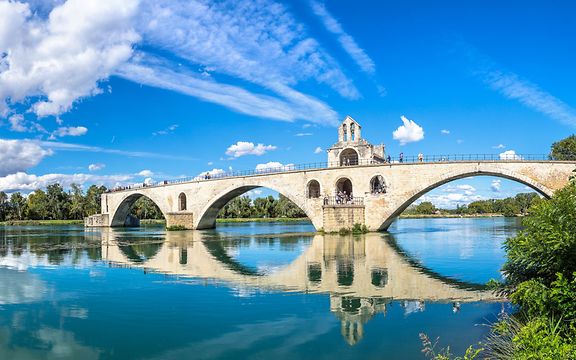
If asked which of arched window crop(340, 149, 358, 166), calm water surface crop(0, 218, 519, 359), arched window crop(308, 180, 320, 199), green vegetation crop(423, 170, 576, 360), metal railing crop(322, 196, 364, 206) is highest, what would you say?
arched window crop(340, 149, 358, 166)

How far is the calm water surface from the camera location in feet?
32.3

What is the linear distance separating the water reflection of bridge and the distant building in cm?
1820

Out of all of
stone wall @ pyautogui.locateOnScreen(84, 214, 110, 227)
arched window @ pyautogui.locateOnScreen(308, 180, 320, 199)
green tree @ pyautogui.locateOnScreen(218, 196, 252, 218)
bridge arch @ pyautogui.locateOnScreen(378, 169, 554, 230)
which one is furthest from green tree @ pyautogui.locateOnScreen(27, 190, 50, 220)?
bridge arch @ pyautogui.locateOnScreen(378, 169, 554, 230)

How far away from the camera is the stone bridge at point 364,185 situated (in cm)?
3487

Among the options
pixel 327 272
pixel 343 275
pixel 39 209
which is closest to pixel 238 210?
pixel 39 209

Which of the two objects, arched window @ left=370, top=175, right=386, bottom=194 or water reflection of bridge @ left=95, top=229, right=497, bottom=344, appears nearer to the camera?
water reflection of bridge @ left=95, top=229, right=497, bottom=344

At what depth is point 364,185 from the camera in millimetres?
42469

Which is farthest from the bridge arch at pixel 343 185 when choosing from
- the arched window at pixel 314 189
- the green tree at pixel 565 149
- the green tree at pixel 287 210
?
the green tree at pixel 287 210

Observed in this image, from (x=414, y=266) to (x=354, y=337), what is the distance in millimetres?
11696

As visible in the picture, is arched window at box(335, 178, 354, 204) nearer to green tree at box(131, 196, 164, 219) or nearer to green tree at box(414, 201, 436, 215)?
green tree at box(131, 196, 164, 219)

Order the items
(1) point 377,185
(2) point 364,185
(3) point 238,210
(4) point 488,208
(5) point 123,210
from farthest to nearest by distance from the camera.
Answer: (4) point 488,208 < (3) point 238,210 < (5) point 123,210 < (1) point 377,185 < (2) point 364,185

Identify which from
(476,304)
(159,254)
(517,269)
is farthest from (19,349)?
(159,254)

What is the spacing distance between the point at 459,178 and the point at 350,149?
13.2 m

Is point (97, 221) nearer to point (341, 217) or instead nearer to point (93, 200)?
point (93, 200)
